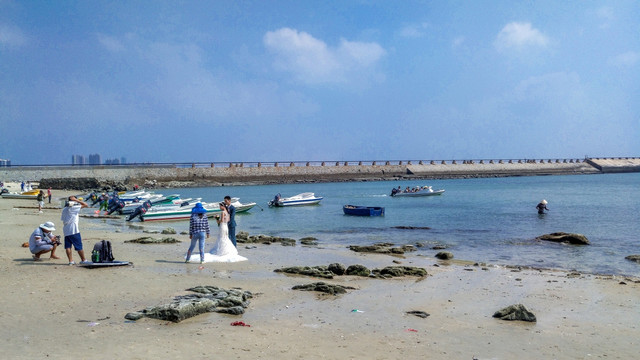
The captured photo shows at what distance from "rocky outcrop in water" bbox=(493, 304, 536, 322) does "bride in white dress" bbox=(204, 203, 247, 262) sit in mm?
7733

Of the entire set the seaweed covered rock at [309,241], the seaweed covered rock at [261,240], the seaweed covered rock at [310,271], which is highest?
the seaweed covered rock at [310,271]

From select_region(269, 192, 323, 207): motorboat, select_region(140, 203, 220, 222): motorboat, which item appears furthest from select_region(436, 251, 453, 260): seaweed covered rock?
select_region(269, 192, 323, 207): motorboat

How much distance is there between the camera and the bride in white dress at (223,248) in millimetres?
14494

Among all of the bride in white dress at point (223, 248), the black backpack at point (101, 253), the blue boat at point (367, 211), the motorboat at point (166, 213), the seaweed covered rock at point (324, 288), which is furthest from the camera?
the blue boat at point (367, 211)

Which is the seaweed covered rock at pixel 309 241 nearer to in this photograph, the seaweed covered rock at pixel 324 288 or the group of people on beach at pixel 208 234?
the group of people on beach at pixel 208 234

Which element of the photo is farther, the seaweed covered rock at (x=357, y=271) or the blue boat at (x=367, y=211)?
the blue boat at (x=367, y=211)

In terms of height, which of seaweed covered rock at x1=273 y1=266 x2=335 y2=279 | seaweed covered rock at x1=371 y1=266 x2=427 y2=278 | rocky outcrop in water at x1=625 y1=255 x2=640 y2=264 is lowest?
rocky outcrop in water at x1=625 y1=255 x2=640 y2=264

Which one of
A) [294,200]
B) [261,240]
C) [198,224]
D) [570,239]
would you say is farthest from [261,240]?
[294,200]

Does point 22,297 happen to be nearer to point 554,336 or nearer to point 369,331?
point 369,331

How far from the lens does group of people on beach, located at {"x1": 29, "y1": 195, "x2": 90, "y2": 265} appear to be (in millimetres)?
12141

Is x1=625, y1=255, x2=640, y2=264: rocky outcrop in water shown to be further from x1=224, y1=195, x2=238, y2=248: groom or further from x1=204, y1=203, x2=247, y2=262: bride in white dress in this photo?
x1=224, y1=195, x2=238, y2=248: groom

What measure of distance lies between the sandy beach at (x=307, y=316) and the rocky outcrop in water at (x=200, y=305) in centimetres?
17

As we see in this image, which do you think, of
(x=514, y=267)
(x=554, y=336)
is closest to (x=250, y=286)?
(x=554, y=336)

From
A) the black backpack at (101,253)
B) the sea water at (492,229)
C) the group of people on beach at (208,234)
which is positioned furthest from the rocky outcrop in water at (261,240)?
the black backpack at (101,253)
